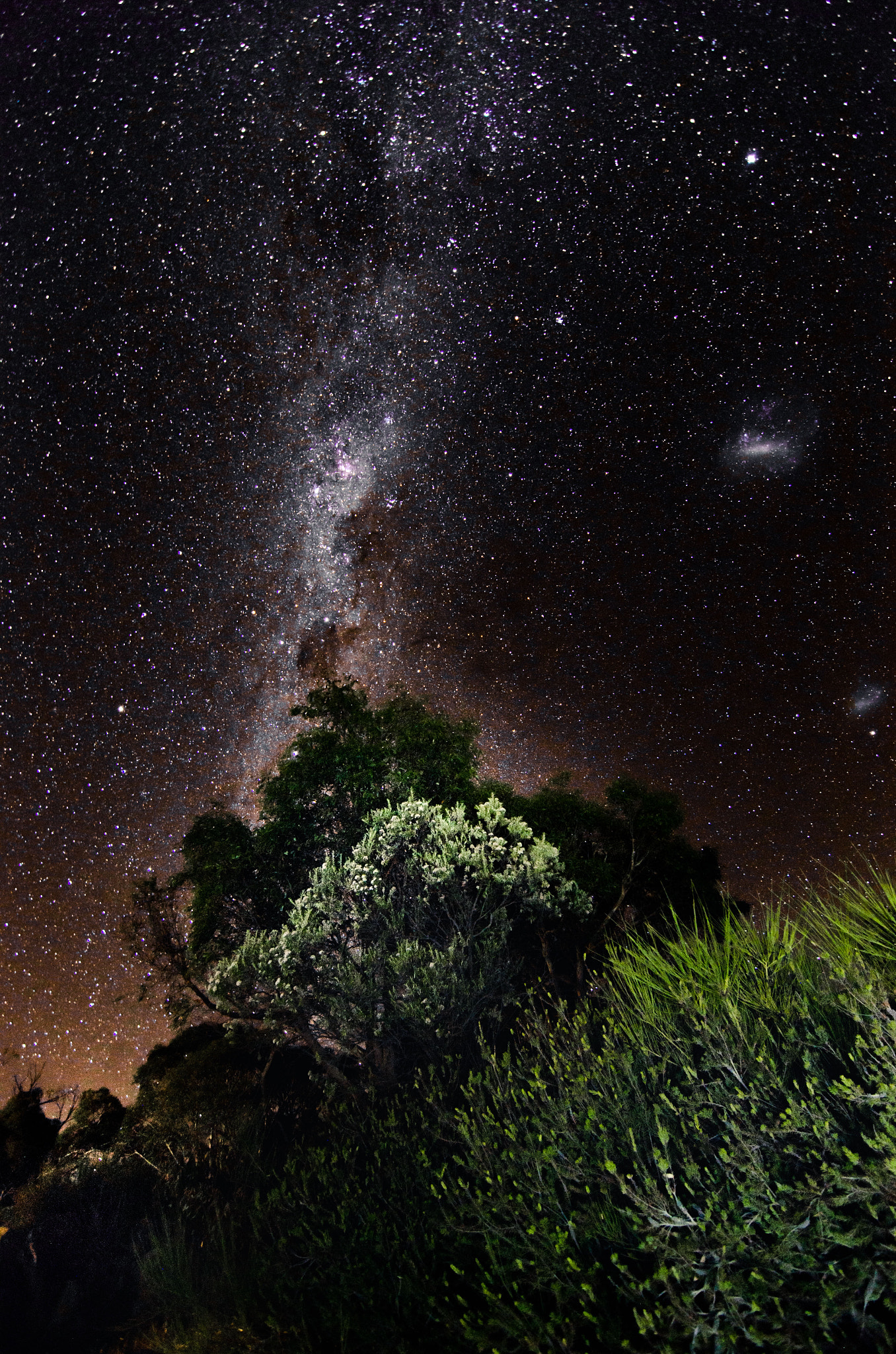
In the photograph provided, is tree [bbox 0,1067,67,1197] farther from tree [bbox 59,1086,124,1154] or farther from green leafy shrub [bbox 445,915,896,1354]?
green leafy shrub [bbox 445,915,896,1354]

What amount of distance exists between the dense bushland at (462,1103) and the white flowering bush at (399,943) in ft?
0.20

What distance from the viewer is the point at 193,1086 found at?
11.7 metres

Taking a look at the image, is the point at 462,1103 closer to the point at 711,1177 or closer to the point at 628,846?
the point at 711,1177

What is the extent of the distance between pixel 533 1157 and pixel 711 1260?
1.16m

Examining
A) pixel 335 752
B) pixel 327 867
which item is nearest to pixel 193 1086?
pixel 327 867

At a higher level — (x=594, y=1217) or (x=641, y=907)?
(x=641, y=907)

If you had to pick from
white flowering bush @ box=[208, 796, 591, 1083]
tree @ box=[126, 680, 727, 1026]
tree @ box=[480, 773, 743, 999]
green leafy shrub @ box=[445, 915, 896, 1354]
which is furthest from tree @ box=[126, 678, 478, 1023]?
green leafy shrub @ box=[445, 915, 896, 1354]

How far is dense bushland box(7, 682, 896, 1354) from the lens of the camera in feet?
9.91

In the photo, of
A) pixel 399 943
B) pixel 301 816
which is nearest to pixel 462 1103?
pixel 399 943

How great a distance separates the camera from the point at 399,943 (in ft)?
28.8

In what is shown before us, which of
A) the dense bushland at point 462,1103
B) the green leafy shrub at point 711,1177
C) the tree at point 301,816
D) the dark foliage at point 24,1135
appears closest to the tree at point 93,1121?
the dense bushland at point 462,1103

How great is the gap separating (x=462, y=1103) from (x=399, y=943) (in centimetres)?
211

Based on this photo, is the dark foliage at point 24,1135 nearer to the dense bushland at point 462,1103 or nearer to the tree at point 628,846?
the dense bushland at point 462,1103

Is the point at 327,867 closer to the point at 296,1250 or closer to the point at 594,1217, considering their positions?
the point at 296,1250
